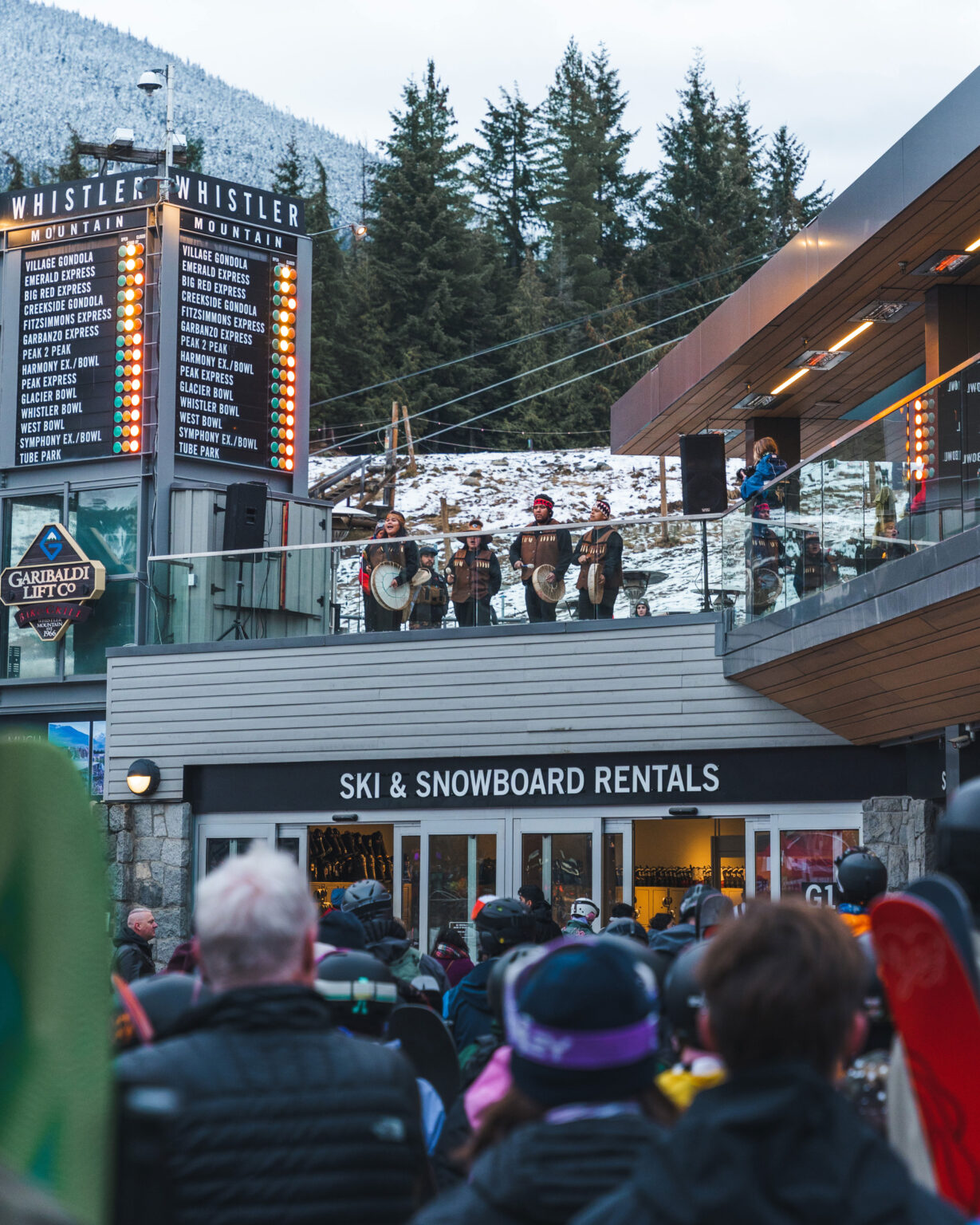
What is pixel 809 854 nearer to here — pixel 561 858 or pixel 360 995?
pixel 561 858

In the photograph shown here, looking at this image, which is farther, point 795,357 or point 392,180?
point 392,180

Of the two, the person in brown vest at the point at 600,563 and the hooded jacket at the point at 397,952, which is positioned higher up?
the person in brown vest at the point at 600,563

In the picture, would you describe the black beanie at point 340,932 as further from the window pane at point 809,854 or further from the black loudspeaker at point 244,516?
the black loudspeaker at point 244,516

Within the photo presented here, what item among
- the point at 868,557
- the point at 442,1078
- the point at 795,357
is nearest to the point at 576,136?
the point at 795,357

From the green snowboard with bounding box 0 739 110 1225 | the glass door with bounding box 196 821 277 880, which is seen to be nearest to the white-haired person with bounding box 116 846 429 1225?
the green snowboard with bounding box 0 739 110 1225

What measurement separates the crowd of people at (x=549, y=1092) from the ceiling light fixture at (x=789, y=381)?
50.4 feet

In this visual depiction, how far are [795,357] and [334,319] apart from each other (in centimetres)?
3793

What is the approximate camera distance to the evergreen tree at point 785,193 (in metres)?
57.2

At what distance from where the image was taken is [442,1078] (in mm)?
4480

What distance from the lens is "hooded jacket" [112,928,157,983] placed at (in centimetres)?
801

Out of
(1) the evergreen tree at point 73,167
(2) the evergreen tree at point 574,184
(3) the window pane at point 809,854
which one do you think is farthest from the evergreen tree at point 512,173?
(3) the window pane at point 809,854

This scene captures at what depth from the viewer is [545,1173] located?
2.15 m

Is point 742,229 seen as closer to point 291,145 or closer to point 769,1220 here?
point 291,145

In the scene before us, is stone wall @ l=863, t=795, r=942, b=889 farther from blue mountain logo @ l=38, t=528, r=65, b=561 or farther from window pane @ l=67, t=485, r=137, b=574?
blue mountain logo @ l=38, t=528, r=65, b=561
